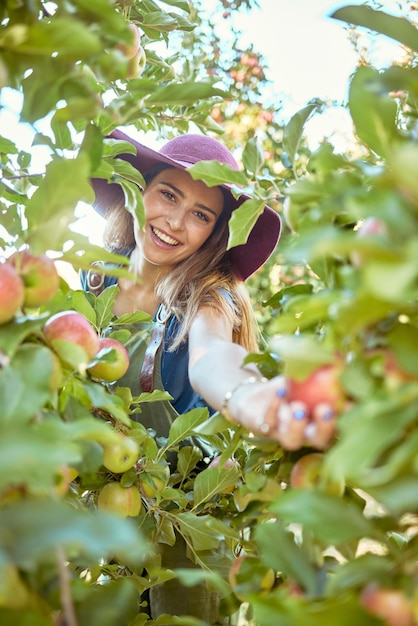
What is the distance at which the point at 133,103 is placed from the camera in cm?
71

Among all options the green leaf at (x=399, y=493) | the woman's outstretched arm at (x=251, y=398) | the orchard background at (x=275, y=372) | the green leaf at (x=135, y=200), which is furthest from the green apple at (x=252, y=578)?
the green leaf at (x=135, y=200)

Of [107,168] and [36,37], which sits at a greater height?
[36,37]

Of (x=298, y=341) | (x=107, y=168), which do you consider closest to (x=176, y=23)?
(x=107, y=168)

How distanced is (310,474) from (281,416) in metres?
0.06

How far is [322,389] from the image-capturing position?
0.54 m

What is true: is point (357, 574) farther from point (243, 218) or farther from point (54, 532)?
point (243, 218)

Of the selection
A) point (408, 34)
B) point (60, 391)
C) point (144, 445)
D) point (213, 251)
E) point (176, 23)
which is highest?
point (408, 34)

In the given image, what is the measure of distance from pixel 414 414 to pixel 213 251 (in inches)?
47.9

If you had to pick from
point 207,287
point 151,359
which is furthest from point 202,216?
point 151,359

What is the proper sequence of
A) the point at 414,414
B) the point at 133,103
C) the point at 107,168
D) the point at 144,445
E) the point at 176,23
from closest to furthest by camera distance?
the point at 414,414, the point at 133,103, the point at 107,168, the point at 144,445, the point at 176,23

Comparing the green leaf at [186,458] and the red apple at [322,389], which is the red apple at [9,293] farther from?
the green leaf at [186,458]

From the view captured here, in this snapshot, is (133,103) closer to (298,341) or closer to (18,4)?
(18,4)

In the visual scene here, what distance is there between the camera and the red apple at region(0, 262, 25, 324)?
60 centimetres

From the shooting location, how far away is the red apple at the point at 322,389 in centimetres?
53
